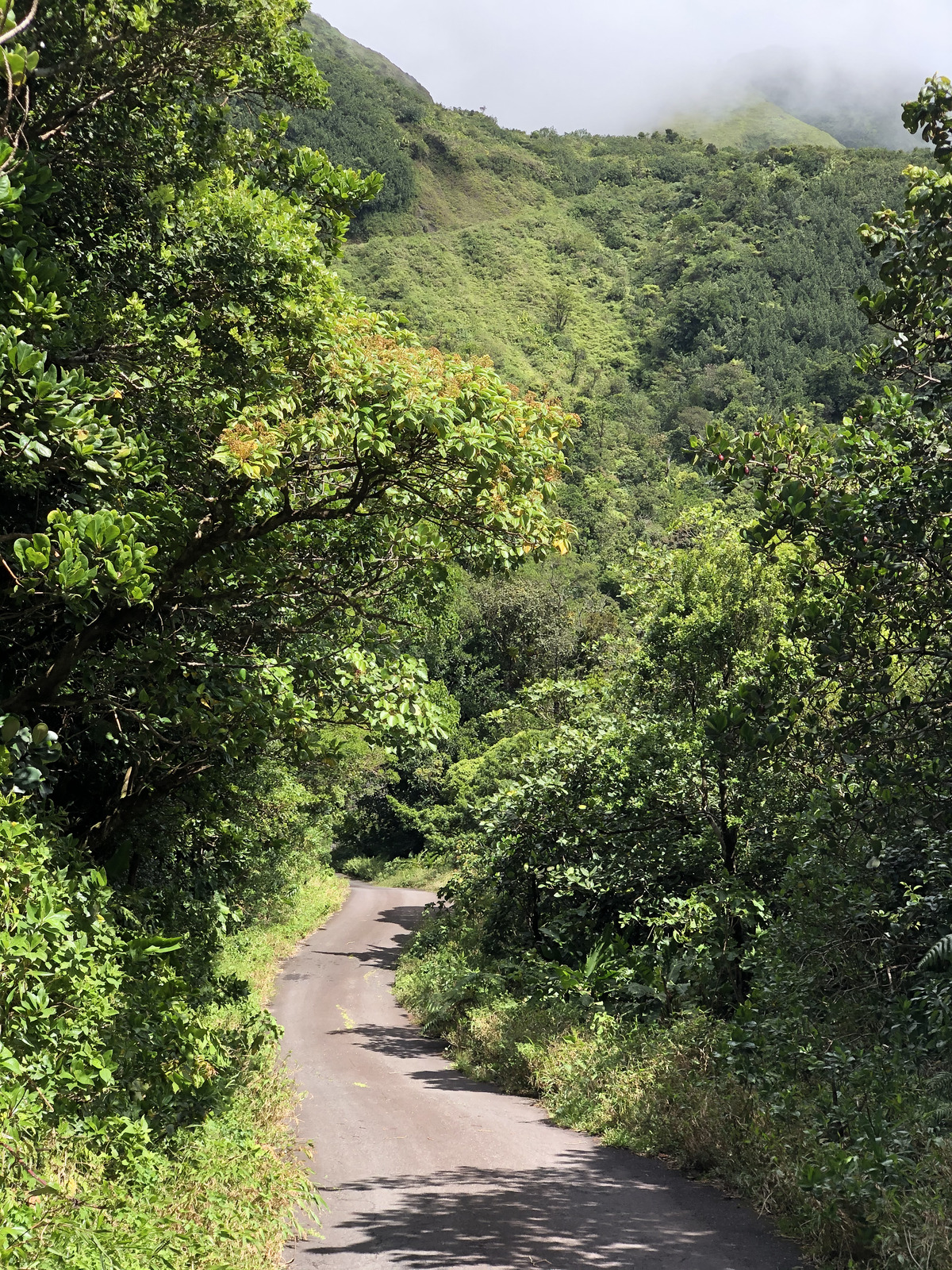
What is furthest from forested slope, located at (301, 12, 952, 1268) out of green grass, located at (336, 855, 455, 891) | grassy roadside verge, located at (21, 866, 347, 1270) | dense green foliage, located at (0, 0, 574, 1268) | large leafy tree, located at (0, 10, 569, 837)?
green grass, located at (336, 855, 455, 891)

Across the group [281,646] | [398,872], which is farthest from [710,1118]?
[398,872]

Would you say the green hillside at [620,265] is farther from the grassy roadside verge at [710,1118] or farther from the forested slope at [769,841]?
the grassy roadside verge at [710,1118]

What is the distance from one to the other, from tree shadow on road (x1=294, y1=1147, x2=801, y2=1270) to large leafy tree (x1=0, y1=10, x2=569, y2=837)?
127 inches

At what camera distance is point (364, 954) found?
24469 mm

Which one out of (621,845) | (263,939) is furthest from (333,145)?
(621,845)

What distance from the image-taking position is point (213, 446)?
6.52 metres

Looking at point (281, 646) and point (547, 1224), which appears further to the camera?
point (281, 646)

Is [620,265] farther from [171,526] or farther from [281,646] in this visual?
[171,526]

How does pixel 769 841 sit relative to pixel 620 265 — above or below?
below

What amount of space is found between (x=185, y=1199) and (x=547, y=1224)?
2.41 metres

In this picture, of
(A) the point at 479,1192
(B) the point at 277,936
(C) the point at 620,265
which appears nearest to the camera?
(A) the point at 479,1192

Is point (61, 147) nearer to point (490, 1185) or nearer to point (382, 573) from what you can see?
point (382, 573)

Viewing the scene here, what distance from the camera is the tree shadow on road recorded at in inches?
222

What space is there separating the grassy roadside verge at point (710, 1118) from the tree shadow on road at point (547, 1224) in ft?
0.98
